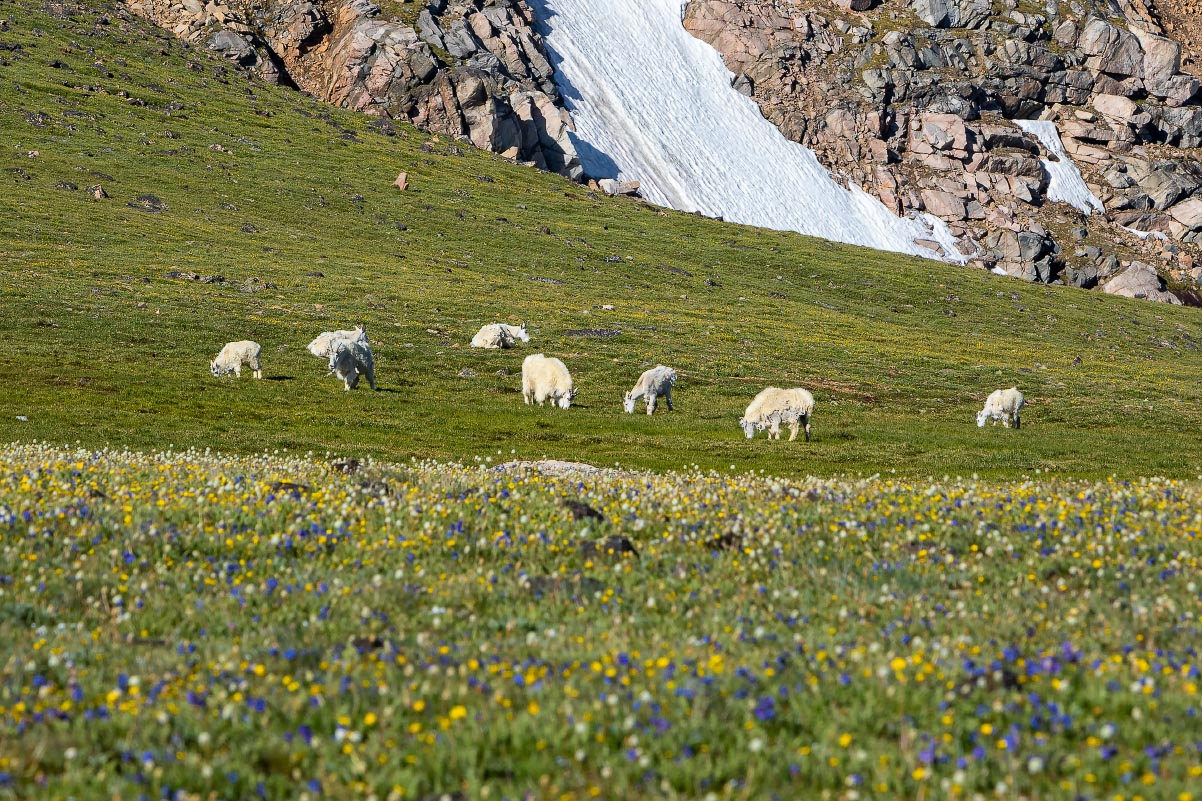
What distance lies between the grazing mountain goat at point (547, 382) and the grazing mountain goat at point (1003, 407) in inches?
778

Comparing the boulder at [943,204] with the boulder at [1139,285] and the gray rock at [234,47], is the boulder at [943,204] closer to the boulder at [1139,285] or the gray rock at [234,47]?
the boulder at [1139,285]

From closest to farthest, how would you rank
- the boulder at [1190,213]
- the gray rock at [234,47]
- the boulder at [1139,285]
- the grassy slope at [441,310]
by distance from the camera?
the grassy slope at [441,310] < the gray rock at [234,47] < the boulder at [1139,285] < the boulder at [1190,213]

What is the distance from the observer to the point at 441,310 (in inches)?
2527

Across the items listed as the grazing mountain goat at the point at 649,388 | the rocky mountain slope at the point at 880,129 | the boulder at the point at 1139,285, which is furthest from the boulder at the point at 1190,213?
the grazing mountain goat at the point at 649,388

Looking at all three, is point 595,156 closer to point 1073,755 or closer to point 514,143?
point 514,143

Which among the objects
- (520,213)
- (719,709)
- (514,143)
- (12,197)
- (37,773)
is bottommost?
(37,773)

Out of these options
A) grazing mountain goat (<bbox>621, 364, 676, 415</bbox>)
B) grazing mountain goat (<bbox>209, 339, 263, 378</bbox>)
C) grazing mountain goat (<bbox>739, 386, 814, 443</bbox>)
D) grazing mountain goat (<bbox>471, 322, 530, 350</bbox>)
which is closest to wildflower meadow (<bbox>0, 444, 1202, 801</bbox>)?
grazing mountain goat (<bbox>739, 386, 814, 443</bbox>)

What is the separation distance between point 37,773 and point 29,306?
51736 millimetres

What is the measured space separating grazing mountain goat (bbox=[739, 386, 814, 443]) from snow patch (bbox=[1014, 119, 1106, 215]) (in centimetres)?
17625

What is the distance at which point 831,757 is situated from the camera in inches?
231

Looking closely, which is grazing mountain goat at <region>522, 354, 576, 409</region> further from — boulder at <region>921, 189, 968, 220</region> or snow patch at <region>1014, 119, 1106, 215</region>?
snow patch at <region>1014, 119, 1106, 215</region>

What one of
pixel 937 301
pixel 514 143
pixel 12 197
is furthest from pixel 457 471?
pixel 514 143

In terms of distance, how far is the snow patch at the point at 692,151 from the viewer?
17375 cm

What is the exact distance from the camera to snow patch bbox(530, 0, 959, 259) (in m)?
174
